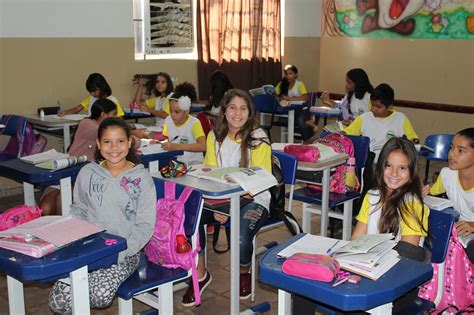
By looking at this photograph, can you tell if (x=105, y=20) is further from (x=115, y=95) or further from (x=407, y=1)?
(x=407, y=1)

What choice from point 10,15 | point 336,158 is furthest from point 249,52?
point 336,158

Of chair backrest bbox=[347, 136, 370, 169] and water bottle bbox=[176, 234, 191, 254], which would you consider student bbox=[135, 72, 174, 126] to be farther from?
water bottle bbox=[176, 234, 191, 254]

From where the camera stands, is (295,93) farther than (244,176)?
Yes

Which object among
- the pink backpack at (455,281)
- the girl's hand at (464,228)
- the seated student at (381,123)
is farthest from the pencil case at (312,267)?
the seated student at (381,123)

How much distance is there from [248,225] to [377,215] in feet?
3.10

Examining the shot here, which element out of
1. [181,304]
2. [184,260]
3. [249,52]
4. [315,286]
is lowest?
[181,304]

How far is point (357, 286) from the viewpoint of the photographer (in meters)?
1.94

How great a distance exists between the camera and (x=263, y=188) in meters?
3.23

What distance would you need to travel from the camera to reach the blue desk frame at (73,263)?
2102mm

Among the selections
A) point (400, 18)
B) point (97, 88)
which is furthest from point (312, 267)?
point (400, 18)

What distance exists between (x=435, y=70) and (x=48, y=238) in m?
7.16

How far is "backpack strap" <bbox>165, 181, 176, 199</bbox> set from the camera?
2.89 metres

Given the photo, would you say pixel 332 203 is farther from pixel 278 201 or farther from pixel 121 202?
pixel 121 202

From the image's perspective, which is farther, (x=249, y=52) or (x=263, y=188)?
(x=249, y=52)
